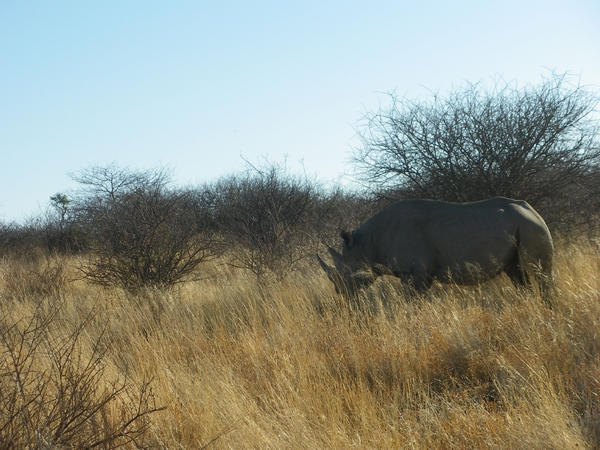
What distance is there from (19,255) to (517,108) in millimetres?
13765

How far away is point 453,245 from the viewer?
281 inches

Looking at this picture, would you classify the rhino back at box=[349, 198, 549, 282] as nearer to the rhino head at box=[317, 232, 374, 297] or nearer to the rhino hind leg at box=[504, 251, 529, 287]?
the rhino hind leg at box=[504, 251, 529, 287]

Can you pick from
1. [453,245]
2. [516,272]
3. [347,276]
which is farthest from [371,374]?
[516,272]

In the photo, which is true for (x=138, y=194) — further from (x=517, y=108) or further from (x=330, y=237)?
(x=517, y=108)

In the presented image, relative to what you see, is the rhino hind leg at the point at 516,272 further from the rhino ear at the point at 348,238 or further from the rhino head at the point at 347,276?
the rhino ear at the point at 348,238

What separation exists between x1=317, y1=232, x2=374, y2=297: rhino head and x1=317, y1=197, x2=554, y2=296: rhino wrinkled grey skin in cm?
1

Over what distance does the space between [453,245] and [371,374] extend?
113 inches

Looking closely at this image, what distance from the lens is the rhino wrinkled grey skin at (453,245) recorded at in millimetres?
6941

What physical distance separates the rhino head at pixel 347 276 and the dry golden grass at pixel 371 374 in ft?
1.03

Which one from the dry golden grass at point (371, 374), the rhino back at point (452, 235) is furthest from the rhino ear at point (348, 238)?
the dry golden grass at point (371, 374)

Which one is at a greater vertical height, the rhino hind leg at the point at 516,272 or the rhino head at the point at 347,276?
the rhino head at the point at 347,276

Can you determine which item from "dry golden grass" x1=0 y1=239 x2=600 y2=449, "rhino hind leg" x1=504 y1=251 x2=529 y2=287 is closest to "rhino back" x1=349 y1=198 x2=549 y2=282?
"rhino hind leg" x1=504 y1=251 x2=529 y2=287

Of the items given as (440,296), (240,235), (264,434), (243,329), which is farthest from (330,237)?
(264,434)

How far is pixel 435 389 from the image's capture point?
182 inches
